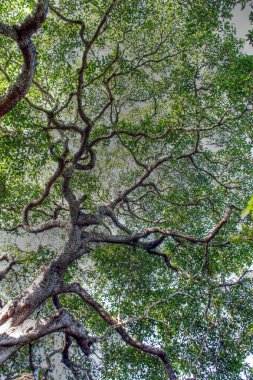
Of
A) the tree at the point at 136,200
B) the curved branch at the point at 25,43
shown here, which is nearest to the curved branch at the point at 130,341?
the tree at the point at 136,200

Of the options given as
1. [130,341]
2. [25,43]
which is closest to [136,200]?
[130,341]

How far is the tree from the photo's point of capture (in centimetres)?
772

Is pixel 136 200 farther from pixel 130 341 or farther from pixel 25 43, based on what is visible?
pixel 25 43

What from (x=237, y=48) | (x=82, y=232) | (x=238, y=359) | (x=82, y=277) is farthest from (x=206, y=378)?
(x=237, y=48)

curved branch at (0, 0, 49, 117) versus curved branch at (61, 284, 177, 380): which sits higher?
curved branch at (0, 0, 49, 117)

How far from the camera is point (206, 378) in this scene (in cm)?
721

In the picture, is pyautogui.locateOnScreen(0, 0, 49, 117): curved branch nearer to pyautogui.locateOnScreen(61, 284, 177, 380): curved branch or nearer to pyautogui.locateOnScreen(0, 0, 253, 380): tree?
pyautogui.locateOnScreen(0, 0, 253, 380): tree

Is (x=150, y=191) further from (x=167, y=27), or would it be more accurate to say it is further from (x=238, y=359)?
(x=238, y=359)

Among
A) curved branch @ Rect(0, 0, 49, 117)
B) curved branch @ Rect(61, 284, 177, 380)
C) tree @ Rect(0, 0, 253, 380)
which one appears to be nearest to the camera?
curved branch @ Rect(0, 0, 49, 117)

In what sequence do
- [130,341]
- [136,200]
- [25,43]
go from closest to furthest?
1. [25,43]
2. [130,341]
3. [136,200]

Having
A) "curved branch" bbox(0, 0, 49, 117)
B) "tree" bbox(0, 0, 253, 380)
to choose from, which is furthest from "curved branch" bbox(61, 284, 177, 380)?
"curved branch" bbox(0, 0, 49, 117)

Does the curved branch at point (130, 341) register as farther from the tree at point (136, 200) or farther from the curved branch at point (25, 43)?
the curved branch at point (25, 43)

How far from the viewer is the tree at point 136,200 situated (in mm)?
7723

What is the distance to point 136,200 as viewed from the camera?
1294cm
